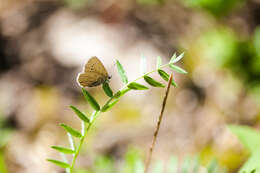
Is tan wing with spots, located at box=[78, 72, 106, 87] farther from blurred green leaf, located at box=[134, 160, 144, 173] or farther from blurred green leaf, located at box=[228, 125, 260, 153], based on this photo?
blurred green leaf, located at box=[228, 125, 260, 153]

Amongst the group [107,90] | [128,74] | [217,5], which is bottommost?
[107,90]

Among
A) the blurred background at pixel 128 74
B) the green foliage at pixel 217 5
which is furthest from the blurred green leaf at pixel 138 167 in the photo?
the green foliage at pixel 217 5

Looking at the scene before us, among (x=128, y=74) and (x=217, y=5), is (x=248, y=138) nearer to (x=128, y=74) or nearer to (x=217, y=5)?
(x=128, y=74)

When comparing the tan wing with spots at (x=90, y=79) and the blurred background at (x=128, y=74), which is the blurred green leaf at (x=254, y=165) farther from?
the blurred background at (x=128, y=74)

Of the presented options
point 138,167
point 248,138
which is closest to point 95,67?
point 138,167

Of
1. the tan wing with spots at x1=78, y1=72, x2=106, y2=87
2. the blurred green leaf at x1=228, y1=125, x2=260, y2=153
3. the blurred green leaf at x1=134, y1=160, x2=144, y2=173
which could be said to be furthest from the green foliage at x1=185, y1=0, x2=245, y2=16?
the tan wing with spots at x1=78, y1=72, x2=106, y2=87

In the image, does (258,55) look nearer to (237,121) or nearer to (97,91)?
(237,121)

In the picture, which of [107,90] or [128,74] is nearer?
[107,90]

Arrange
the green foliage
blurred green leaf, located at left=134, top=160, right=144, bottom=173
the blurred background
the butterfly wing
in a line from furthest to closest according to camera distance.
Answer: the green foliage < the blurred background < blurred green leaf, located at left=134, top=160, right=144, bottom=173 < the butterfly wing

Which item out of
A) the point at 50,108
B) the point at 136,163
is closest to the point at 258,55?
the point at 50,108
